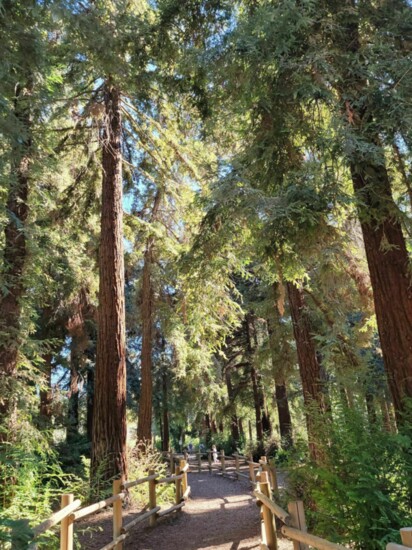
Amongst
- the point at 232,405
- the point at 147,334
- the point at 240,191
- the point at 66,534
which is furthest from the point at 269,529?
the point at 232,405

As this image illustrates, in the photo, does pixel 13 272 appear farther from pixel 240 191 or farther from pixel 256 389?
pixel 256 389

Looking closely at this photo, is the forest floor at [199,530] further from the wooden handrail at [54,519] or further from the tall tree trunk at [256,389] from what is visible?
the tall tree trunk at [256,389]

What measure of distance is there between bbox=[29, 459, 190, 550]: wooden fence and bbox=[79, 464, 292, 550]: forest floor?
0.22 metres

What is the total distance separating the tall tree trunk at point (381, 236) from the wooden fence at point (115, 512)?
3.58 metres

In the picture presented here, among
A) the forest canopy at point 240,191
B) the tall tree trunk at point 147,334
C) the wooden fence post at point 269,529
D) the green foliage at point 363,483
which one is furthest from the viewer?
the tall tree trunk at point 147,334

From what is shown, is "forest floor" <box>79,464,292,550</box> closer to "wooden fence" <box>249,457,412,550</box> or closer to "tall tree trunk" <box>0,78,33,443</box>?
"wooden fence" <box>249,457,412,550</box>

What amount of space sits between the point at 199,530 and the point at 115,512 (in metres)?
2.82

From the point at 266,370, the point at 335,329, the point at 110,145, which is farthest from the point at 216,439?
the point at 110,145

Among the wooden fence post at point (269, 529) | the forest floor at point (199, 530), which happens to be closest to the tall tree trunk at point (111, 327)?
the forest floor at point (199, 530)

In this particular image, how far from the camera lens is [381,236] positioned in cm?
566

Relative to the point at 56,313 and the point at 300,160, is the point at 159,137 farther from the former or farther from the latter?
the point at 56,313

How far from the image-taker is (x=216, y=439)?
27.7m

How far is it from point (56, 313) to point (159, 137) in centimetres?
755

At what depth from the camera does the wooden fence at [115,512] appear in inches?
Result: 155
